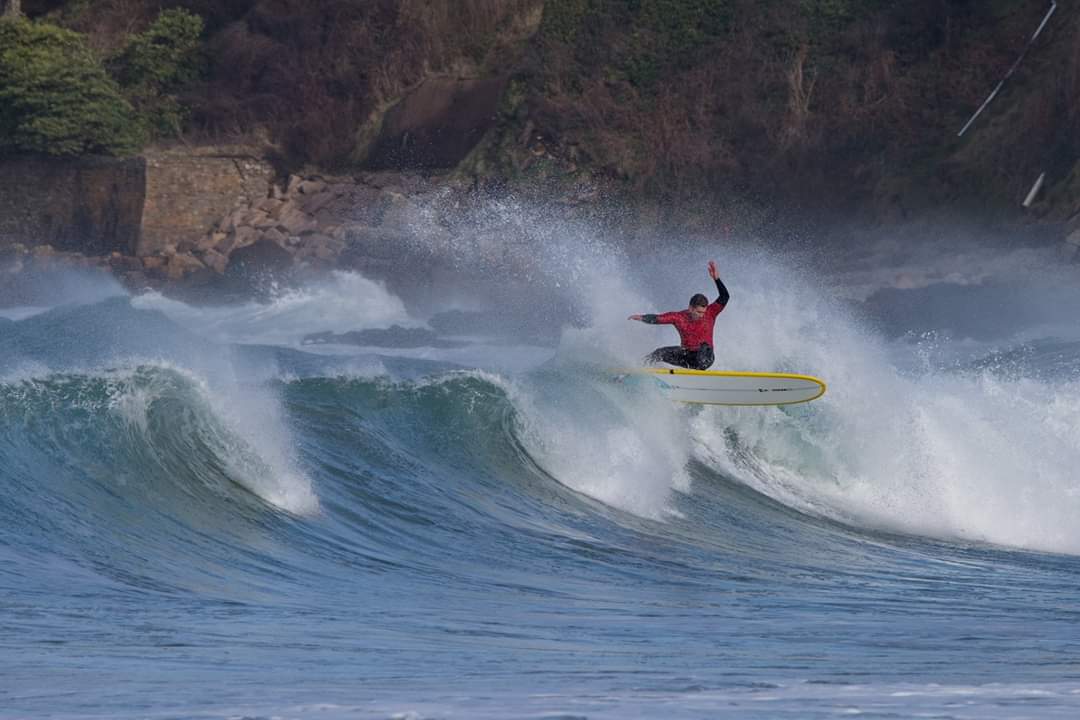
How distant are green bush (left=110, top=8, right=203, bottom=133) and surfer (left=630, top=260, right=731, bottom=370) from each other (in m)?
28.8

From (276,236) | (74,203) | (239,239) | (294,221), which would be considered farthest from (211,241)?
(74,203)


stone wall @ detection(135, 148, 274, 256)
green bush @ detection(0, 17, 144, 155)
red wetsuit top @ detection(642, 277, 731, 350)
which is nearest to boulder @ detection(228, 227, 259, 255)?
stone wall @ detection(135, 148, 274, 256)

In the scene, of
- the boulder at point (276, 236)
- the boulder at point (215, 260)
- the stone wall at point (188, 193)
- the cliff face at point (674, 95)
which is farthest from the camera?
the stone wall at point (188, 193)

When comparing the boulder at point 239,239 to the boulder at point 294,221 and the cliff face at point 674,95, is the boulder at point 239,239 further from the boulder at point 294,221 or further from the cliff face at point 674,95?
the cliff face at point 674,95

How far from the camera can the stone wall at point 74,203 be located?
1468 inches

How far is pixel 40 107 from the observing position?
3722cm

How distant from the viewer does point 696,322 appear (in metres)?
12.9

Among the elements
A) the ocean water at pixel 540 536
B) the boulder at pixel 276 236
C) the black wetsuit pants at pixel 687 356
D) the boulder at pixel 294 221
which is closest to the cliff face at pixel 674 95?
the boulder at pixel 294 221

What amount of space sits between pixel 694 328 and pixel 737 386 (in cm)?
86

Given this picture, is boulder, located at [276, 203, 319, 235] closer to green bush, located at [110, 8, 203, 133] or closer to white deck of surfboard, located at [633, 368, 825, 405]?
green bush, located at [110, 8, 203, 133]

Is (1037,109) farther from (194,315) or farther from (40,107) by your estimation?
(40,107)

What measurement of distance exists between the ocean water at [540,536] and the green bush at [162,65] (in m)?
20.0

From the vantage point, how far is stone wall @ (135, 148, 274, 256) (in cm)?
3706

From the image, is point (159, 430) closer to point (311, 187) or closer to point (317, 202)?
point (317, 202)
